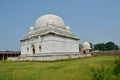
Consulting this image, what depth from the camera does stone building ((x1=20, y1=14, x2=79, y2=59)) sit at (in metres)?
37.8

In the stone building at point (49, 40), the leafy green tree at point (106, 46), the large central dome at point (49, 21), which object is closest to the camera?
the stone building at point (49, 40)

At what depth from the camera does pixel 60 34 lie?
130 feet

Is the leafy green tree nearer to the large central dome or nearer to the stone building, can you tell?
→ the stone building

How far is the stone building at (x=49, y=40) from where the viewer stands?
3775cm

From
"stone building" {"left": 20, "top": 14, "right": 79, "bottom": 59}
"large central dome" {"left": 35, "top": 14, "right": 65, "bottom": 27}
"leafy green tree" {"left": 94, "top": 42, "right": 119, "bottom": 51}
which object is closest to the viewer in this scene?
"stone building" {"left": 20, "top": 14, "right": 79, "bottom": 59}

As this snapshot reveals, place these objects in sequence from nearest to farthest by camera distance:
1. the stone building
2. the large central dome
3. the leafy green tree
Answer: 1. the stone building
2. the large central dome
3. the leafy green tree

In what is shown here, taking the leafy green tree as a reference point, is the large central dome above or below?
above

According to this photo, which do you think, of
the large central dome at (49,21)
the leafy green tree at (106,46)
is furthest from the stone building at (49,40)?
the leafy green tree at (106,46)

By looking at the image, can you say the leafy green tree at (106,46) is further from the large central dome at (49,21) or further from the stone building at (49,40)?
the large central dome at (49,21)

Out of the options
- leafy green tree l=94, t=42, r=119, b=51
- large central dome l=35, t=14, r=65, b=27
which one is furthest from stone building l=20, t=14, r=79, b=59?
leafy green tree l=94, t=42, r=119, b=51

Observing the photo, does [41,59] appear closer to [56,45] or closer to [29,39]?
[56,45]

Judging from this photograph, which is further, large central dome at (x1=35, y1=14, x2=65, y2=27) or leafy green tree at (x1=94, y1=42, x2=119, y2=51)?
leafy green tree at (x1=94, y1=42, x2=119, y2=51)

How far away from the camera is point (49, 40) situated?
3772cm

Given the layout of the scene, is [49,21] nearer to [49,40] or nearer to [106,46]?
[49,40]
